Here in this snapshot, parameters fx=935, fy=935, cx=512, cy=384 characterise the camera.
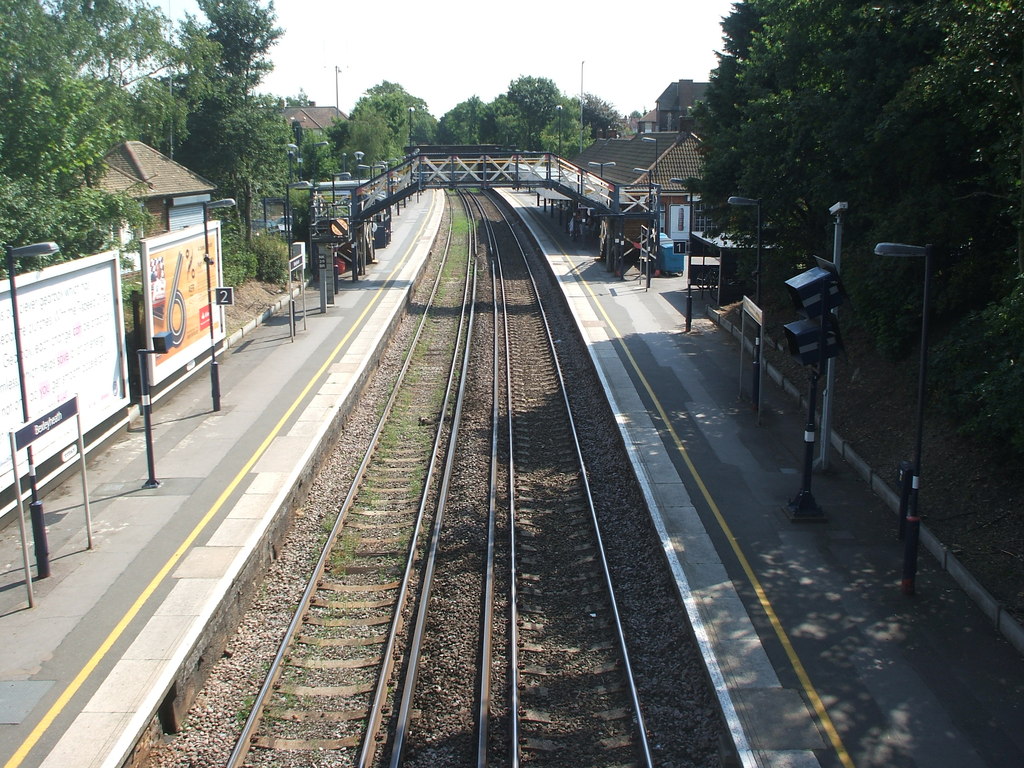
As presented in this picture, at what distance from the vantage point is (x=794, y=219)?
23156mm

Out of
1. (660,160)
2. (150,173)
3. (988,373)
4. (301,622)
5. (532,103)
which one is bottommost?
(301,622)

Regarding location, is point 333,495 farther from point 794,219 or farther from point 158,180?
point 158,180

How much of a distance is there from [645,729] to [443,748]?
1.95 m

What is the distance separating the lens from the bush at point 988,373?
1119 centimetres

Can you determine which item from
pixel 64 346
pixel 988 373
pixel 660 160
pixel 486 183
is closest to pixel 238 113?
pixel 486 183

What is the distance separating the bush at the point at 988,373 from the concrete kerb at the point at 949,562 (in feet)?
4.95

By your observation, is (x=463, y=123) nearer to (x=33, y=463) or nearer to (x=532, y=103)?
(x=532, y=103)

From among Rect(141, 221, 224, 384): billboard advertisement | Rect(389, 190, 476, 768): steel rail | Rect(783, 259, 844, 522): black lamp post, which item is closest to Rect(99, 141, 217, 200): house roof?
Rect(141, 221, 224, 384): billboard advertisement

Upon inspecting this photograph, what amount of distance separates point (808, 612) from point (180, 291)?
46.6 ft

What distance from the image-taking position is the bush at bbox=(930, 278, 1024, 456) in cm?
1119

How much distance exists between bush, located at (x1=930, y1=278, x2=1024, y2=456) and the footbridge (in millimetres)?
22391

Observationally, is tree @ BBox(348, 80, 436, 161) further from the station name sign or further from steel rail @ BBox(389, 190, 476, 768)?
the station name sign

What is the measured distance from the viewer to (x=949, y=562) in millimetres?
12023

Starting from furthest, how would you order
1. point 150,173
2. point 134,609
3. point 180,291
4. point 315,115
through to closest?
1. point 315,115
2. point 150,173
3. point 180,291
4. point 134,609
